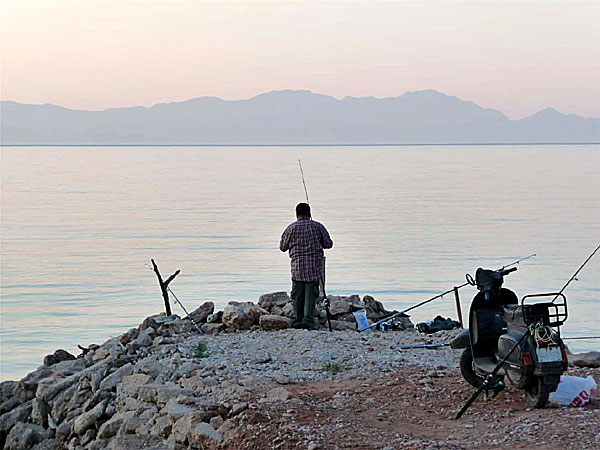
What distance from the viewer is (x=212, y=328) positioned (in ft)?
43.2

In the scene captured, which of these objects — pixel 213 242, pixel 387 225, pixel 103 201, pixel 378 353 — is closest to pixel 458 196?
pixel 387 225

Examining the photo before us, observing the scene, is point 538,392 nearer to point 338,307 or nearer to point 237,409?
point 237,409

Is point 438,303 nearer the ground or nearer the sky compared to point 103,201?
nearer the ground

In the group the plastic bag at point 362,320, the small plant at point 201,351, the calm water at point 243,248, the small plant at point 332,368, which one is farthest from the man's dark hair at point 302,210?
the calm water at point 243,248

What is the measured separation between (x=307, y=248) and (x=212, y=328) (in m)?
1.81

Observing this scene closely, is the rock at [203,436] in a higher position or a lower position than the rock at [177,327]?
lower

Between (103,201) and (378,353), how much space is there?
4362cm

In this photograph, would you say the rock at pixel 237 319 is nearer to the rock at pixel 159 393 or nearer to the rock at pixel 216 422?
the rock at pixel 159 393

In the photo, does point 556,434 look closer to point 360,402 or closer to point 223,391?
point 360,402

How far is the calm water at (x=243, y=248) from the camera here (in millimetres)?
23094

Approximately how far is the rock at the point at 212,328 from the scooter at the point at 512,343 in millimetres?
4861

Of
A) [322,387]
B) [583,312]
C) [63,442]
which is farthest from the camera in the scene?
[583,312]

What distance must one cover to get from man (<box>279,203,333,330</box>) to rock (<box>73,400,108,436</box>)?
3.53m

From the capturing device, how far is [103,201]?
5284 centimetres
